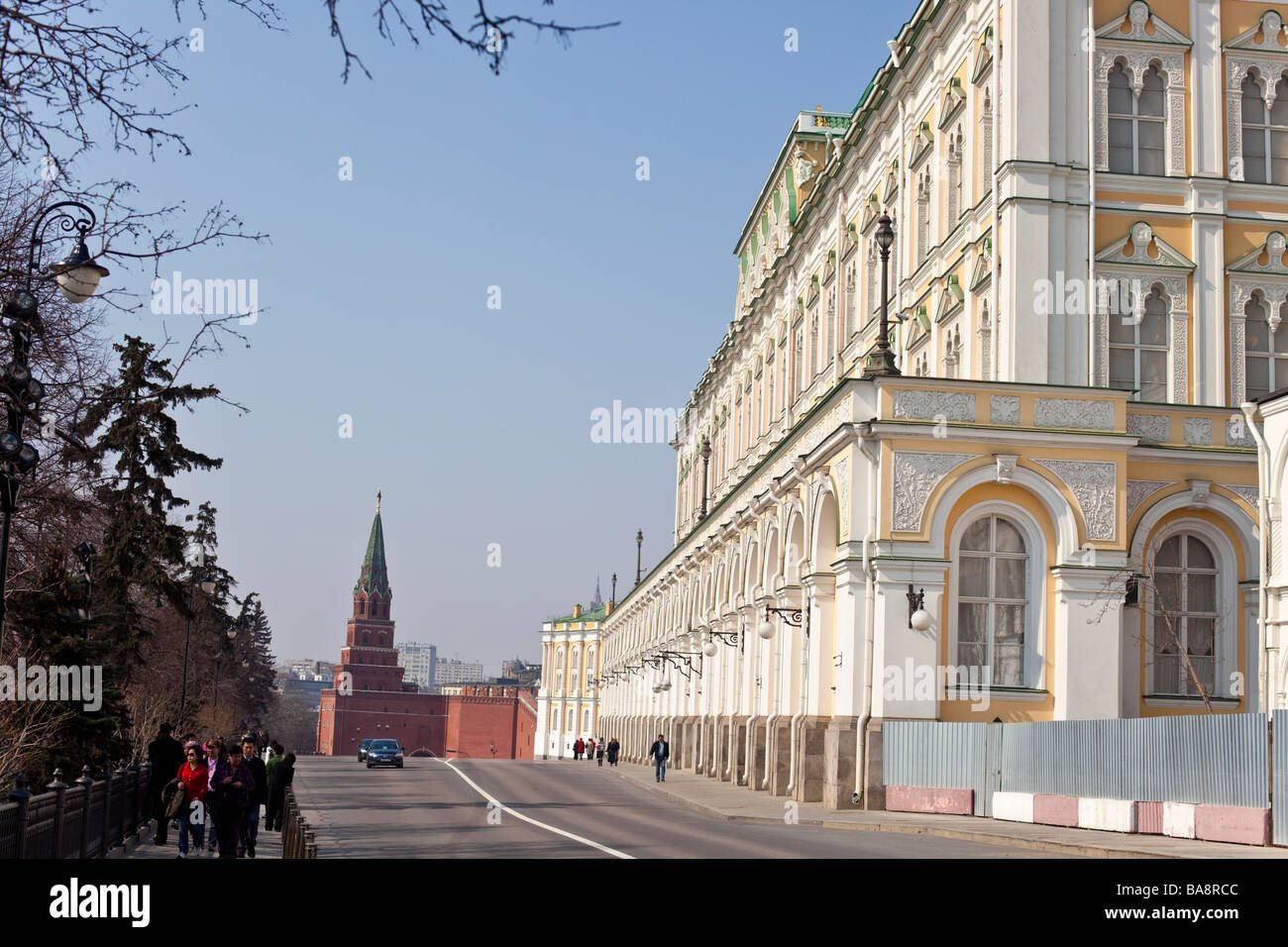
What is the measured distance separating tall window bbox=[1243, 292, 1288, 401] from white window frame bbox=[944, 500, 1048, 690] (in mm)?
8417

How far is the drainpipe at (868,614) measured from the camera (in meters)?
28.1

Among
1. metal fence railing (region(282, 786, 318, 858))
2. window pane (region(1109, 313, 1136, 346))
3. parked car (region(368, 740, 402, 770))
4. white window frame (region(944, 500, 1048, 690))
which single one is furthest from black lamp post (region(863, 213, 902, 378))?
parked car (region(368, 740, 402, 770))

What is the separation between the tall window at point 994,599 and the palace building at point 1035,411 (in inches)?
→ 1.8

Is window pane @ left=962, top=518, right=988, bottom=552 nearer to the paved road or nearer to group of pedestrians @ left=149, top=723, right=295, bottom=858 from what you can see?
the paved road

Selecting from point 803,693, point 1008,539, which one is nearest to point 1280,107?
point 1008,539

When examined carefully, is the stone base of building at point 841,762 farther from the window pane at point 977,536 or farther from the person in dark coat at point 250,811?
the person in dark coat at point 250,811

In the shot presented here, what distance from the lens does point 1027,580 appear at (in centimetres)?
2859

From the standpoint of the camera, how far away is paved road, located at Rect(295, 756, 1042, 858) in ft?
64.4

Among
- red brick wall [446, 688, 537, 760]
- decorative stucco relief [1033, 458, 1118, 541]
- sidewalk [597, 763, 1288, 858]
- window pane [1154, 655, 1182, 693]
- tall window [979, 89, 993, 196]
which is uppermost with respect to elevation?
tall window [979, 89, 993, 196]

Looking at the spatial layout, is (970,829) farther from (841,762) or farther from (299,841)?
(299,841)

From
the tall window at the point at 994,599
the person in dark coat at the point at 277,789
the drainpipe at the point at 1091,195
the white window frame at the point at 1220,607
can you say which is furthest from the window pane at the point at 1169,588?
the person in dark coat at the point at 277,789

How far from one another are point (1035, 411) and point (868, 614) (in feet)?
16.8
